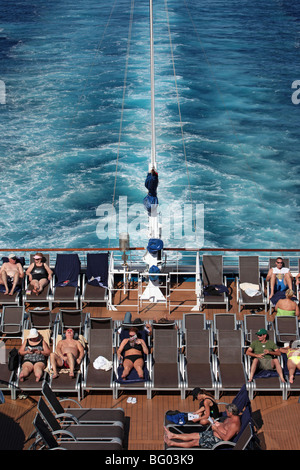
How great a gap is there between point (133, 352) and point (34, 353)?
1466 mm

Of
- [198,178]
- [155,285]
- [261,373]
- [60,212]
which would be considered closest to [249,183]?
[198,178]

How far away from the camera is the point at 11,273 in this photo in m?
11.8

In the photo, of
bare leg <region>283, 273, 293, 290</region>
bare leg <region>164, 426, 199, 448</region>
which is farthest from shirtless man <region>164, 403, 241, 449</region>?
bare leg <region>283, 273, 293, 290</region>

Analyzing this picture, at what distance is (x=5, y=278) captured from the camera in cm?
1155

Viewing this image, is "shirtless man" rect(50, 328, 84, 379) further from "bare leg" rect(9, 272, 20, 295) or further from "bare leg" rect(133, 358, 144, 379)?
"bare leg" rect(9, 272, 20, 295)

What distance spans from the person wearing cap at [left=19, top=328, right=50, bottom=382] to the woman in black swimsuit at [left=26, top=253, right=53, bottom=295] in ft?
6.57

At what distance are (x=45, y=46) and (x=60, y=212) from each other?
14.7m

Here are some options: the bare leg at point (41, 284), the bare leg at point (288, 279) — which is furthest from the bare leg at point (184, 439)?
the bare leg at point (41, 284)

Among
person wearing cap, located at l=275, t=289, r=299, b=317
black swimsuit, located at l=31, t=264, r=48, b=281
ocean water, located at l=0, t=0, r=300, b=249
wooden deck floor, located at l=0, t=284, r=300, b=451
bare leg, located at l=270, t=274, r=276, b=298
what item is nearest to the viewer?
wooden deck floor, located at l=0, t=284, r=300, b=451

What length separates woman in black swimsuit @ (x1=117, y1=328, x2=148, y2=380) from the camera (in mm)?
9344

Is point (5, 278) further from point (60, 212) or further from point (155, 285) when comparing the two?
point (60, 212)

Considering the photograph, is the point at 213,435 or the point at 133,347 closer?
the point at 213,435

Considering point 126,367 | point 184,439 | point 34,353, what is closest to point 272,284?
point 126,367

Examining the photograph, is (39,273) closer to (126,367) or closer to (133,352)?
(133,352)
